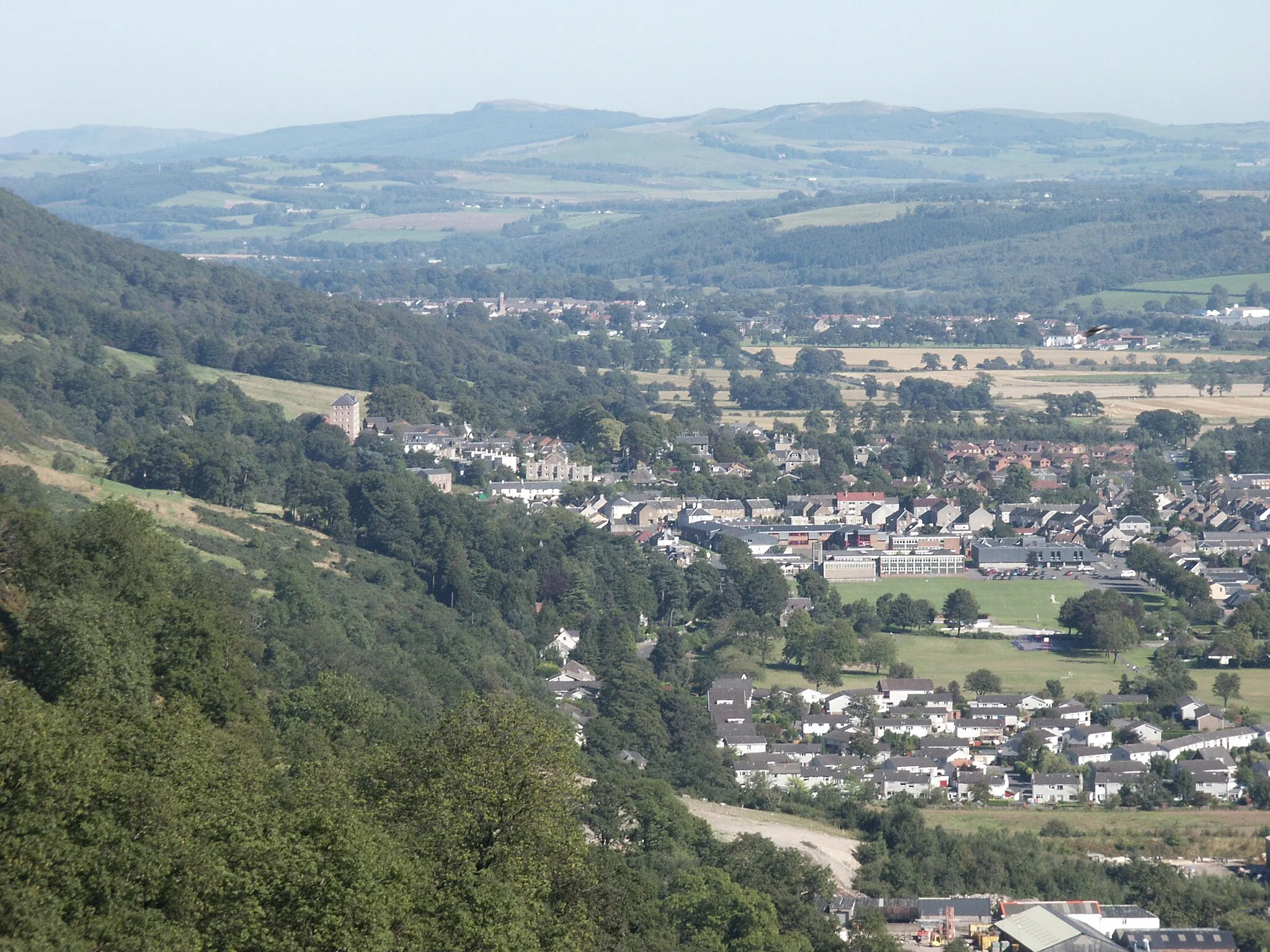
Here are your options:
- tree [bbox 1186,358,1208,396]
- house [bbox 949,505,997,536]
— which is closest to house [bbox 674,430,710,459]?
house [bbox 949,505,997,536]

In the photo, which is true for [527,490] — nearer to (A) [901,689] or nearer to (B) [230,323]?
(A) [901,689]

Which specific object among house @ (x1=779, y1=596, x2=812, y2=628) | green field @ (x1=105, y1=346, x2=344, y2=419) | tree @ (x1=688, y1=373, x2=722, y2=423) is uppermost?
green field @ (x1=105, y1=346, x2=344, y2=419)

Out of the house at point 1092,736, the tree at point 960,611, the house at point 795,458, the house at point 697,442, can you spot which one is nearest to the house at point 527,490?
the house at point 697,442

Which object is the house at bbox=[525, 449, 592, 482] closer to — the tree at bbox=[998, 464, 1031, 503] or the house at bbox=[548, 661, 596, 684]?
the tree at bbox=[998, 464, 1031, 503]

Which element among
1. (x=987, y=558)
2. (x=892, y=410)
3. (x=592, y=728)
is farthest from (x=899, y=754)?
(x=892, y=410)

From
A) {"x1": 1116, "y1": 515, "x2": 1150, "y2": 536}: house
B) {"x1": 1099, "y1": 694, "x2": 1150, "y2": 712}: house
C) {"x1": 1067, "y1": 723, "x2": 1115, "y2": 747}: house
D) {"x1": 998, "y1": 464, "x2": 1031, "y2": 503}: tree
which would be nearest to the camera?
{"x1": 1067, "y1": 723, "x2": 1115, "y2": 747}: house

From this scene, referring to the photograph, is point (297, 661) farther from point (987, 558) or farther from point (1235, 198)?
point (1235, 198)
